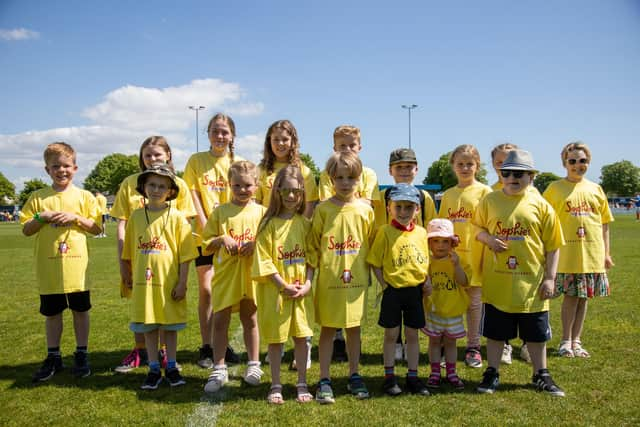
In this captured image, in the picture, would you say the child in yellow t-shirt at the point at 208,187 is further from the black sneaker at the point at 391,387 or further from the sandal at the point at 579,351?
the sandal at the point at 579,351

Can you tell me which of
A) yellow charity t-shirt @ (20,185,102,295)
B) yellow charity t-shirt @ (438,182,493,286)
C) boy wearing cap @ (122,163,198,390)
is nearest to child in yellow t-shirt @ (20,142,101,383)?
yellow charity t-shirt @ (20,185,102,295)

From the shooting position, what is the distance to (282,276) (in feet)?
12.5

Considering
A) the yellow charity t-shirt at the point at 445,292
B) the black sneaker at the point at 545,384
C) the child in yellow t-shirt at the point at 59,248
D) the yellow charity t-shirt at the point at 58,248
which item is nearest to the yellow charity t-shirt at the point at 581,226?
the black sneaker at the point at 545,384

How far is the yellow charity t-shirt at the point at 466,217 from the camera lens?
4453 mm

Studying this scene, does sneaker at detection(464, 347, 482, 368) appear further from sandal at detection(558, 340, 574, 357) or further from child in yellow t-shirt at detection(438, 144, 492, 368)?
sandal at detection(558, 340, 574, 357)

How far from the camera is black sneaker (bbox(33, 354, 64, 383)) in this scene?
4.35m

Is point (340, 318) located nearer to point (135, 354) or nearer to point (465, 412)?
point (465, 412)

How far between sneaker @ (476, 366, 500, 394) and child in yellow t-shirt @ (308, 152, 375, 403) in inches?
40.9

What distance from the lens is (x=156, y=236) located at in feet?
13.5

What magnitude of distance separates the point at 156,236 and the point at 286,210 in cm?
123

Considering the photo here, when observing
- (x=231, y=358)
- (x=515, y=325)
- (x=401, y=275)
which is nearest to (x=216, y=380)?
(x=231, y=358)

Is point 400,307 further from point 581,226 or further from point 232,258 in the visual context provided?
point 581,226

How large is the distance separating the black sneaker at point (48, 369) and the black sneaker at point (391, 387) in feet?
10.5

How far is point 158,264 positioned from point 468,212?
9.89 ft
